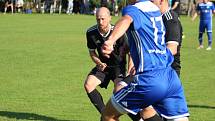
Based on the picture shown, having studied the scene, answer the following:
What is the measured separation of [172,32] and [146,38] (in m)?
1.58

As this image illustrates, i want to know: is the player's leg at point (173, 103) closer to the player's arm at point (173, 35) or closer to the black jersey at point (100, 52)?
the player's arm at point (173, 35)

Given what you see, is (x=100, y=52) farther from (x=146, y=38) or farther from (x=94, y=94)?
(x=146, y=38)

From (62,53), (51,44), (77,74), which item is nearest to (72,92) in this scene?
(77,74)

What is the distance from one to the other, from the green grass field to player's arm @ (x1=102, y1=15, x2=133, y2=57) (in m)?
3.96

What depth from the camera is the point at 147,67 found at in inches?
226

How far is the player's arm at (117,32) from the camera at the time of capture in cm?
522

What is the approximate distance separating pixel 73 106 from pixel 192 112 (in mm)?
2176

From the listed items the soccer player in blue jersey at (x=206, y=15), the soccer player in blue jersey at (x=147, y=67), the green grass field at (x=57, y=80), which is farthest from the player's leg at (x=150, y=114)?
the soccer player in blue jersey at (x=206, y=15)

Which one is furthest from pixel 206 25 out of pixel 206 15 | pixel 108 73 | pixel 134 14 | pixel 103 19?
pixel 134 14

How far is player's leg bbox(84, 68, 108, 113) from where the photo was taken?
342 inches

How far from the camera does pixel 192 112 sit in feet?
32.3

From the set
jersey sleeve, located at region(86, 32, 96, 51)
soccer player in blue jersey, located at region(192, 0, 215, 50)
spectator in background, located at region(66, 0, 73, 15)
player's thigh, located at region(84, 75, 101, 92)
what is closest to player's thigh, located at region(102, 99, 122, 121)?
player's thigh, located at region(84, 75, 101, 92)

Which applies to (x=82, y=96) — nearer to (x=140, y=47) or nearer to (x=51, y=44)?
(x=140, y=47)

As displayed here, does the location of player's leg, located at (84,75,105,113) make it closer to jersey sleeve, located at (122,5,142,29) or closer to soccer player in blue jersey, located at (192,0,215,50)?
jersey sleeve, located at (122,5,142,29)
